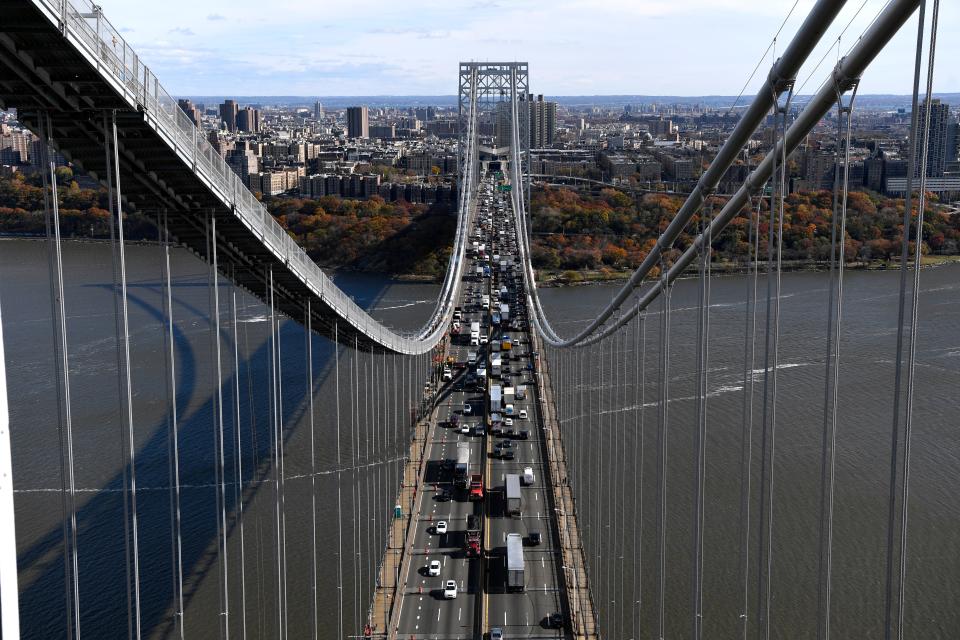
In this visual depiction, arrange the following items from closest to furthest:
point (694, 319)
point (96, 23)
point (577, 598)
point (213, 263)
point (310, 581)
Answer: point (96, 23) < point (213, 263) < point (577, 598) < point (310, 581) < point (694, 319)

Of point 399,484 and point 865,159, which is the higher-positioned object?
point 865,159

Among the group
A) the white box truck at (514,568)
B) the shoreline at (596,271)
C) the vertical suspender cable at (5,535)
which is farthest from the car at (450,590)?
the shoreline at (596,271)

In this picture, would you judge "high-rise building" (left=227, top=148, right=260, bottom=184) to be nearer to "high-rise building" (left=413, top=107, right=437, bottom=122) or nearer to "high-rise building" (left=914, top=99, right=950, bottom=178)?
"high-rise building" (left=914, top=99, right=950, bottom=178)

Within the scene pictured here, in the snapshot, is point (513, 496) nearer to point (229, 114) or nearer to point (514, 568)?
point (514, 568)

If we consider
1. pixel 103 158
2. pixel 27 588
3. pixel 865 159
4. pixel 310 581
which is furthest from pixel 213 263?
pixel 865 159

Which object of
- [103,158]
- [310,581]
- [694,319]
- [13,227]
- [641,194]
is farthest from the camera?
[641,194]

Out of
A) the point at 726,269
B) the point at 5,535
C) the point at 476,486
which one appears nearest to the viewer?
the point at 5,535

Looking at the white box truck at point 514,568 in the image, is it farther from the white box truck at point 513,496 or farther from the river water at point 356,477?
the white box truck at point 513,496

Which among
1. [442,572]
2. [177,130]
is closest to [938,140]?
[442,572]

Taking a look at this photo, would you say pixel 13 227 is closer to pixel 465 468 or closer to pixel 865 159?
pixel 465 468
